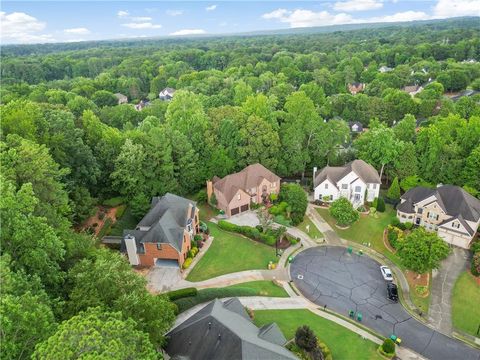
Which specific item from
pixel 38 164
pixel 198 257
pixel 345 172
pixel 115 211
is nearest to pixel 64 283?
pixel 38 164

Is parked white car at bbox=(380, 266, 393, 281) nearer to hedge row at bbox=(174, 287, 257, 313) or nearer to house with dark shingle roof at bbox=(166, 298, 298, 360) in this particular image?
hedge row at bbox=(174, 287, 257, 313)

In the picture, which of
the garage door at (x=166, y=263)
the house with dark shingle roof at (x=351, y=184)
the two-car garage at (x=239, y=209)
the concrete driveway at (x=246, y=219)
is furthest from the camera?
the house with dark shingle roof at (x=351, y=184)

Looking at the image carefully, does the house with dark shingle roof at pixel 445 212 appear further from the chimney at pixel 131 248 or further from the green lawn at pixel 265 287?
the chimney at pixel 131 248

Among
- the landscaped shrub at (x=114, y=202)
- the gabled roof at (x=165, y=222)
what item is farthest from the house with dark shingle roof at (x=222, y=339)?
the landscaped shrub at (x=114, y=202)

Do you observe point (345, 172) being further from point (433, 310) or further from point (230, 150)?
point (433, 310)

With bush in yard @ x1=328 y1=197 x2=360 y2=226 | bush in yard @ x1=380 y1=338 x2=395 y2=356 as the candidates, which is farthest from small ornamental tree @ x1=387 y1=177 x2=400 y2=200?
bush in yard @ x1=380 y1=338 x2=395 y2=356

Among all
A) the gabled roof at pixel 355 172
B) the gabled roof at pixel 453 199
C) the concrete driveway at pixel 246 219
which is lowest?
the concrete driveway at pixel 246 219

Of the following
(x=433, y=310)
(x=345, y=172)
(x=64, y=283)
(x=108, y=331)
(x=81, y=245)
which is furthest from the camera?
(x=345, y=172)
